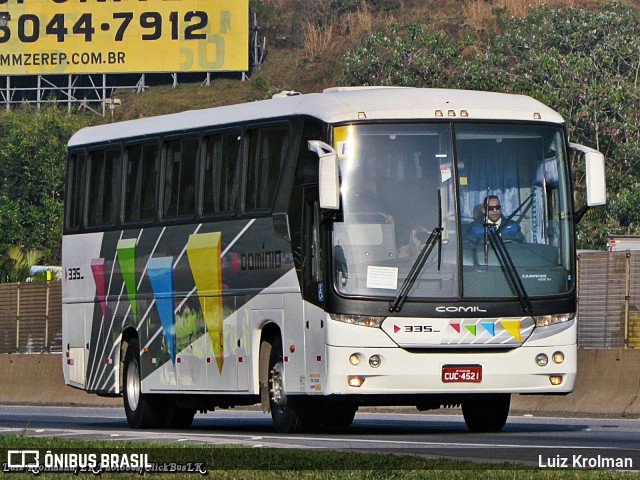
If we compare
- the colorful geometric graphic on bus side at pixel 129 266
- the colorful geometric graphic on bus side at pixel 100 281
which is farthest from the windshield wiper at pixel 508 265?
the colorful geometric graphic on bus side at pixel 100 281

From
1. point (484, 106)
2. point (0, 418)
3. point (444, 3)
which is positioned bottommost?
point (0, 418)

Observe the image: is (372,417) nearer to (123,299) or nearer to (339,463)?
(123,299)

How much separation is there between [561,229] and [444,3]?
91.4m

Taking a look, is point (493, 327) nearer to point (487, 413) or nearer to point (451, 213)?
point (451, 213)

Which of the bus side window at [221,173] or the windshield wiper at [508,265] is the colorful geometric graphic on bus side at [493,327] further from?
the bus side window at [221,173]

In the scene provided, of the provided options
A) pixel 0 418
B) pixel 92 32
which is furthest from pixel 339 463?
pixel 92 32

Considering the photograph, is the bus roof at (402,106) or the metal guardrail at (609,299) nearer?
the bus roof at (402,106)

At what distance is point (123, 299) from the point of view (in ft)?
70.5

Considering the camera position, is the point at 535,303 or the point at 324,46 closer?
the point at 535,303

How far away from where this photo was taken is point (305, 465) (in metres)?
12.0

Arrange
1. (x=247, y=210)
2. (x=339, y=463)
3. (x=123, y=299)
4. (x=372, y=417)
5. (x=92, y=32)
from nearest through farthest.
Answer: (x=339, y=463) → (x=247, y=210) → (x=123, y=299) → (x=372, y=417) → (x=92, y=32)

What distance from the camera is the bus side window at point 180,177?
19.8 meters

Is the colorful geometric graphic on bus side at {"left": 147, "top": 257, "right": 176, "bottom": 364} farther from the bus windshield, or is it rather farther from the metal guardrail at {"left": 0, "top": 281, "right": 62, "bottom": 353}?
the metal guardrail at {"left": 0, "top": 281, "right": 62, "bottom": 353}

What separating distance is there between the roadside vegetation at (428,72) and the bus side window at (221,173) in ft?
94.7
